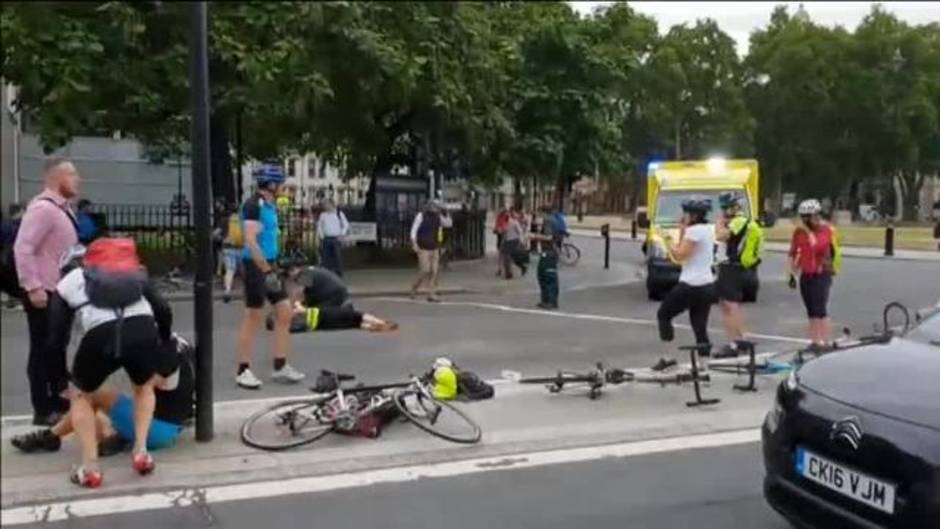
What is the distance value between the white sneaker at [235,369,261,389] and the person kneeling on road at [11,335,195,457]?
Answer: 1884 mm

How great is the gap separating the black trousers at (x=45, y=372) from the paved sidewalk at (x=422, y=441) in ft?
0.99

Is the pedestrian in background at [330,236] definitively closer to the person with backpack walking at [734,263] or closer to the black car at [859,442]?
the person with backpack walking at [734,263]

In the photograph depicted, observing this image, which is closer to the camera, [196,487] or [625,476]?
[196,487]

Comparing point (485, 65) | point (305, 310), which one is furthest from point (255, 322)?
point (485, 65)

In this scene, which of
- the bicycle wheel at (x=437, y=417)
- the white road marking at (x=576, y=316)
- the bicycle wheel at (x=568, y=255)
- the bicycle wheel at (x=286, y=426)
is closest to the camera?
the bicycle wheel at (x=286, y=426)

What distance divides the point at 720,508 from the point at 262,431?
121 inches

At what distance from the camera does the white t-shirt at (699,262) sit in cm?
974

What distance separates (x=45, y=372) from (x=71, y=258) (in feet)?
2.65

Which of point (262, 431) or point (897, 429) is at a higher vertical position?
point (897, 429)

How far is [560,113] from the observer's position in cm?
2492

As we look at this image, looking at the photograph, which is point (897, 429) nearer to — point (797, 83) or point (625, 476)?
point (625, 476)

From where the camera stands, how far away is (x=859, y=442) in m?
4.42

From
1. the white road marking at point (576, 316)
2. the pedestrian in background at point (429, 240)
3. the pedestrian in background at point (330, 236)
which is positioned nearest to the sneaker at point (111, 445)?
the white road marking at point (576, 316)

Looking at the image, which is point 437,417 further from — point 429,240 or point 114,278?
point 429,240
